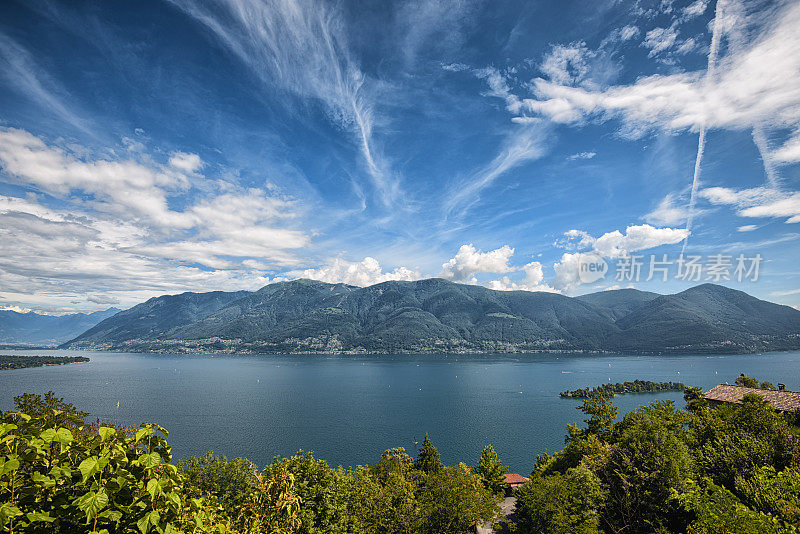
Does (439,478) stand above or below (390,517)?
above

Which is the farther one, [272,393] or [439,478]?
[272,393]

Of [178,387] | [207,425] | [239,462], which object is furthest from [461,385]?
[239,462]

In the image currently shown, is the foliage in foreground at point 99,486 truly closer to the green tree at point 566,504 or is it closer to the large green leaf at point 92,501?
the large green leaf at point 92,501

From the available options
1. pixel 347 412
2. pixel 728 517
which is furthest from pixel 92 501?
pixel 347 412

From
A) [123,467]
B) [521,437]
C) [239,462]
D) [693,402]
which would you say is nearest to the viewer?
[123,467]

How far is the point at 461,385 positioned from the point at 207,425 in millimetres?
123039

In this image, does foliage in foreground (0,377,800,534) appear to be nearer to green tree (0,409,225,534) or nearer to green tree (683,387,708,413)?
green tree (0,409,225,534)

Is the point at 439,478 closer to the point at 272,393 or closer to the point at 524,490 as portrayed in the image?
the point at 524,490

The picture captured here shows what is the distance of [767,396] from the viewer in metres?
46.8

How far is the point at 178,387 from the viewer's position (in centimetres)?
18138

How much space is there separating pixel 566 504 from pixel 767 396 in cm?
4131

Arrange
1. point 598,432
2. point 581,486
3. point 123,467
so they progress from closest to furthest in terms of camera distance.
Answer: point 123,467 → point 581,486 → point 598,432

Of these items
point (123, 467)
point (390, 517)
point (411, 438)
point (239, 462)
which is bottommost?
point (411, 438)

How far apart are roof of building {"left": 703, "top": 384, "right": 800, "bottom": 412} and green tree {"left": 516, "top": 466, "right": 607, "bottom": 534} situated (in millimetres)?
32387
